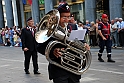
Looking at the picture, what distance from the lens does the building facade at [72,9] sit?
664 inches

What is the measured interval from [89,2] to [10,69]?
11.3 metres

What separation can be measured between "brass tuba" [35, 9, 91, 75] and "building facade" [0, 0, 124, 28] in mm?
13660

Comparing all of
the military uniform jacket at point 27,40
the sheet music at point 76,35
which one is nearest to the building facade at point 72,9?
the military uniform jacket at point 27,40

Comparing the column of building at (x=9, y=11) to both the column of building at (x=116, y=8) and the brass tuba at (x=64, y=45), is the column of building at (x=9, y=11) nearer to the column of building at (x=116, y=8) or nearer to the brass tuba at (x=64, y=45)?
the column of building at (x=116, y=8)

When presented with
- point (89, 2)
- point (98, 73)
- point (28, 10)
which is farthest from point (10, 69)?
point (28, 10)

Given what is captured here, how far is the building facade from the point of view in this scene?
55.4ft

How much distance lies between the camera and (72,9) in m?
24.7

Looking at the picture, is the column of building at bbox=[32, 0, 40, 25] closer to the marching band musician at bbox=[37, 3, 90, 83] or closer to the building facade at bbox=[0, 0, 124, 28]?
the building facade at bbox=[0, 0, 124, 28]

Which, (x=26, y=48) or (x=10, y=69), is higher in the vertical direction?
(x=26, y=48)

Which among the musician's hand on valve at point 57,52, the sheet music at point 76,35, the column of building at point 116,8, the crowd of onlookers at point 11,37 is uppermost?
the column of building at point 116,8

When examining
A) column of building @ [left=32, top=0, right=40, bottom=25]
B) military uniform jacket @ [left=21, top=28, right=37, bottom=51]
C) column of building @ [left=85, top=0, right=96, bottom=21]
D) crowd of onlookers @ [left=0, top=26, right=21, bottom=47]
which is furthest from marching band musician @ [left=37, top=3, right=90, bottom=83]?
column of building @ [left=32, top=0, right=40, bottom=25]

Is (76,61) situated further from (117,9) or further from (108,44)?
(117,9)

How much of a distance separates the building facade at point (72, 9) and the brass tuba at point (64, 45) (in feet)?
44.8

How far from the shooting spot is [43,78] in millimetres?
7184
